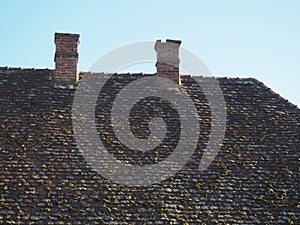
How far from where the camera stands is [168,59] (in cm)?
1459

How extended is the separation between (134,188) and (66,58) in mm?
4685

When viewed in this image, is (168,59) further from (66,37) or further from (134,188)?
(134,188)

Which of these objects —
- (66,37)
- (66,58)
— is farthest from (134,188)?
(66,37)

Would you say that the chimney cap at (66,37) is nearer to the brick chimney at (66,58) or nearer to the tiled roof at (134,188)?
the brick chimney at (66,58)

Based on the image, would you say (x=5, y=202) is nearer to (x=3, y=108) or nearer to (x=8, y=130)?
(x=8, y=130)

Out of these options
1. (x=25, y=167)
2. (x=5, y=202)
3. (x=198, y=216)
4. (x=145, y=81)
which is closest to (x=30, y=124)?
(x=25, y=167)

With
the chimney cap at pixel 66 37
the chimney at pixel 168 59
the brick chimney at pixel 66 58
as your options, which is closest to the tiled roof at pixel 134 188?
the brick chimney at pixel 66 58

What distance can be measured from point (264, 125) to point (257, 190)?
2.34 m

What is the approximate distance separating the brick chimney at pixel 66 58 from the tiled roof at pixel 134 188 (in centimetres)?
37

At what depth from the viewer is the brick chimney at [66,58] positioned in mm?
13656

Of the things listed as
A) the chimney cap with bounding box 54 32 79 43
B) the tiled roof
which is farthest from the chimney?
the chimney cap with bounding box 54 32 79 43

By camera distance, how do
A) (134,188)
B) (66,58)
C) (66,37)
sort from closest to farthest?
(134,188), (66,58), (66,37)

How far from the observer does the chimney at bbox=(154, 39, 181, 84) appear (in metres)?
14.3

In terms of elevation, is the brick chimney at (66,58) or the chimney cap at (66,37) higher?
the chimney cap at (66,37)
